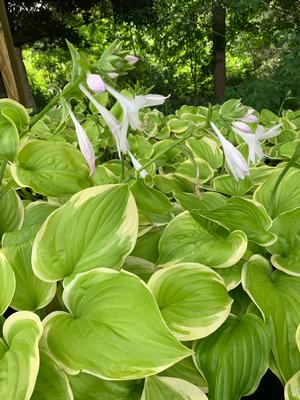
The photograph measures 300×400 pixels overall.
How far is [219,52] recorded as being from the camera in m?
6.30

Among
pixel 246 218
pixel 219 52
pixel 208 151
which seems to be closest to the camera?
pixel 246 218

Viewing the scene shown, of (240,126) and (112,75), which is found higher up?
(112,75)

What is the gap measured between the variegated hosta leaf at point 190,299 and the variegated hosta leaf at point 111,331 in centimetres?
7

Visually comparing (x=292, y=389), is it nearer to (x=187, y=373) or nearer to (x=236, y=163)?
(x=187, y=373)

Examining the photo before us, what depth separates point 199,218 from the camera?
0.66 meters

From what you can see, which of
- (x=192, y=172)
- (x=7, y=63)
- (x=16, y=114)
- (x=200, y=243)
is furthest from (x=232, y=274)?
(x=7, y=63)

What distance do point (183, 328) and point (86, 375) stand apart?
0.12 metres

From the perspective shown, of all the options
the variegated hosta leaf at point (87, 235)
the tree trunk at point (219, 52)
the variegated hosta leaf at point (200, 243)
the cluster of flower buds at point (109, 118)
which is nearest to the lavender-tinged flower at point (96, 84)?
the cluster of flower buds at point (109, 118)

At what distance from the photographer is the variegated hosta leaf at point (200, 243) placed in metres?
0.59

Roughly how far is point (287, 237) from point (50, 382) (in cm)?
38

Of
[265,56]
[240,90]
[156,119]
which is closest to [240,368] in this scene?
[156,119]

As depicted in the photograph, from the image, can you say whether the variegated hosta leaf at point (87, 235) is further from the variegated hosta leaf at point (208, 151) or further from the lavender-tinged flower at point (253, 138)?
the variegated hosta leaf at point (208, 151)

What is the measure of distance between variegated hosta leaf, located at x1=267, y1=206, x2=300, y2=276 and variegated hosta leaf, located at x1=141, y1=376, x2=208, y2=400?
8.6 inches

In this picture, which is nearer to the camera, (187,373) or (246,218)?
(187,373)
